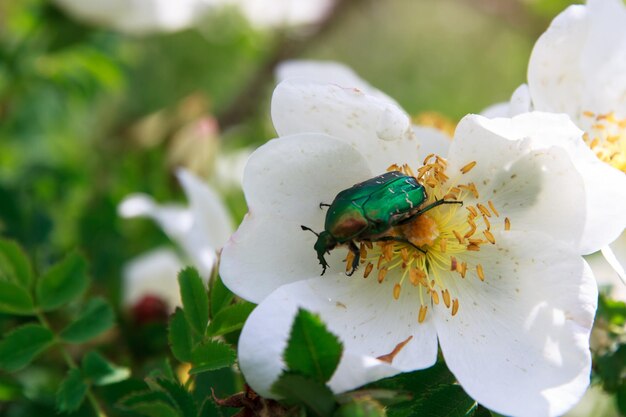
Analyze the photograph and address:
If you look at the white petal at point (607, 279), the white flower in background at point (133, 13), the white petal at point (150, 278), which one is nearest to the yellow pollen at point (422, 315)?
the white petal at point (607, 279)

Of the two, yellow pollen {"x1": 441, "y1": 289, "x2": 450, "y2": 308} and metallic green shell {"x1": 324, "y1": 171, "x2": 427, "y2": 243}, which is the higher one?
metallic green shell {"x1": 324, "y1": 171, "x2": 427, "y2": 243}

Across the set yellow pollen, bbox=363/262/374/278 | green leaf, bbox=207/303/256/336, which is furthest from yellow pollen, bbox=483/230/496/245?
green leaf, bbox=207/303/256/336

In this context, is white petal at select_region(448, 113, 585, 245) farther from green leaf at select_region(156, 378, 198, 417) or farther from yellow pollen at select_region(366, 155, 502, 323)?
green leaf at select_region(156, 378, 198, 417)

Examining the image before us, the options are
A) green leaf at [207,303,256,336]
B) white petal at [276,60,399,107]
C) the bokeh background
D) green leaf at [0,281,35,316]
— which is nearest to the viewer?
green leaf at [207,303,256,336]

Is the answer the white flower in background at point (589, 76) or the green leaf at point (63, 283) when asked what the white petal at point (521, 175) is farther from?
the green leaf at point (63, 283)

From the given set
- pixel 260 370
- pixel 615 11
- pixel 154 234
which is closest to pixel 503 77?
pixel 154 234

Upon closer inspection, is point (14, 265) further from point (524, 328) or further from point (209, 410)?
point (524, 328)
